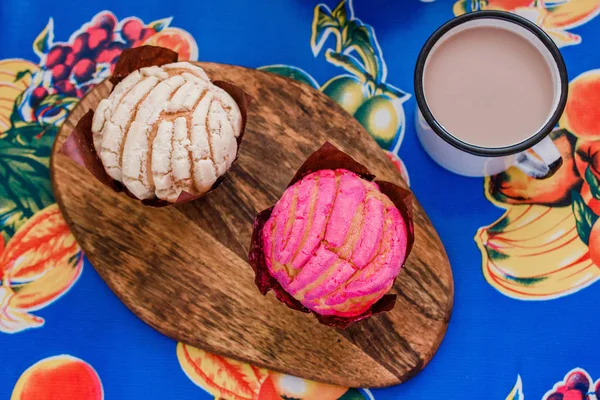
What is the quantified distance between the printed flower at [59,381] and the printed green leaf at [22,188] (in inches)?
11.6

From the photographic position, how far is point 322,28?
53.2 inches

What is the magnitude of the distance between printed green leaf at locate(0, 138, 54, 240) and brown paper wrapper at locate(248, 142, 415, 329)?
1.65 ft

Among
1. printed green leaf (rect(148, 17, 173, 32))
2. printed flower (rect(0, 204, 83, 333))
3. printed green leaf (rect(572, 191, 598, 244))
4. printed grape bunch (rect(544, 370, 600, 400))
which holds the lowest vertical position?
printed grape bunch (rect(544, 370, 600, 400))

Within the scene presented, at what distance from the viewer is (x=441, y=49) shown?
3.80 ft

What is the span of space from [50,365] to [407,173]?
88cm

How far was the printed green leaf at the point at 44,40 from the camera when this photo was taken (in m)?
1.36

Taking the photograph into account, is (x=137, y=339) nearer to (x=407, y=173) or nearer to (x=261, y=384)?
(x=261, y=384)

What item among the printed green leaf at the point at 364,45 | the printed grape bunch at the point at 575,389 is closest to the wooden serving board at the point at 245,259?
the printed green leaf at the point at 364,45

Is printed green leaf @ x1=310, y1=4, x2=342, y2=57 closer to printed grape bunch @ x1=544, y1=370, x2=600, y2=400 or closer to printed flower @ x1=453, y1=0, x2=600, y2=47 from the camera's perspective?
printed flower @ x1=453, y1=0, x2=600, y2=47

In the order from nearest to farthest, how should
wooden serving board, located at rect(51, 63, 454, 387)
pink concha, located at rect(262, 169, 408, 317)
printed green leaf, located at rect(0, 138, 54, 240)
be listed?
pink concha, located at rect(262, 169, 408, 317), wooden serving board, located at rect(51, 63, 454, 387), printed green leaf, located at rect(0, 138, 54, 240)

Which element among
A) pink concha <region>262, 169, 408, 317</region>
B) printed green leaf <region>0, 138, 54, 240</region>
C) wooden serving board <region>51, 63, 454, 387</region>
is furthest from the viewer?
printed green leaf <region>0, 138, 54, 240</region>

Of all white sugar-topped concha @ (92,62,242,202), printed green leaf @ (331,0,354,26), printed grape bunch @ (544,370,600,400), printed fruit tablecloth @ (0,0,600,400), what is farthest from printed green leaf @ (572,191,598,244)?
white sugar-topped concha @ (92,62,242,202)

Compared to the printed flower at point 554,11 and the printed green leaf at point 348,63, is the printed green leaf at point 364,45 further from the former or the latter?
the printed flower at point 554,11

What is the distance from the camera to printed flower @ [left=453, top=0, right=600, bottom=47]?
52.4 inches
